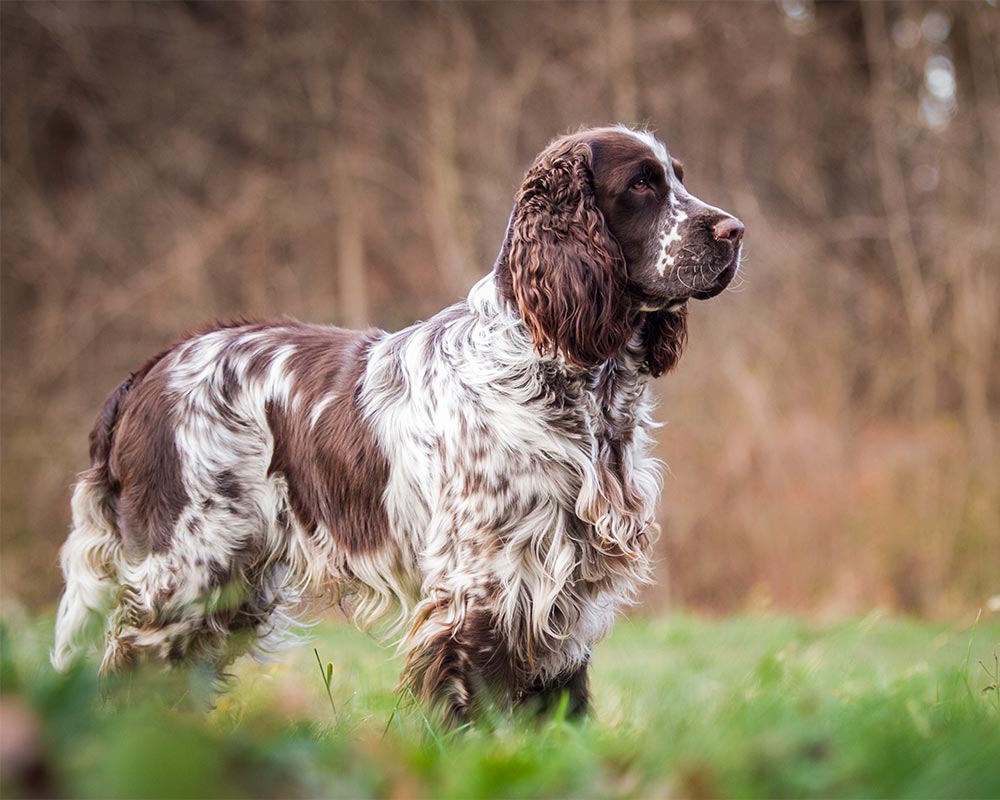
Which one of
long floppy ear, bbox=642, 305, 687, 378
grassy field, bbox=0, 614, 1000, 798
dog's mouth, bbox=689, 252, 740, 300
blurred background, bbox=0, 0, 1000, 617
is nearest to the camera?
grassy field, bbox=0, 614, 1000, 798

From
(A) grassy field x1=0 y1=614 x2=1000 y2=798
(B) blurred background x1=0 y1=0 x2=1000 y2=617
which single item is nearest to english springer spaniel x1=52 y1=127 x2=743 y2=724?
(A) grassy field x1=0 y1=614 x2=1000 y2=798

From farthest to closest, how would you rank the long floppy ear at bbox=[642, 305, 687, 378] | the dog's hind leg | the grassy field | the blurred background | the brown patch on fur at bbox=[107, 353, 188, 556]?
the blurred background → the dog's hind leg → the brown patch on fur at bbox=[107, 353, 188, 556] → the long floppy ear at bbox=[642, 305, 687, 378] → the grassy field

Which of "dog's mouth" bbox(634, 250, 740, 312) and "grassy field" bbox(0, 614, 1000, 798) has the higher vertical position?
"dog's mouth" bbox(634, 250, 740, 312)

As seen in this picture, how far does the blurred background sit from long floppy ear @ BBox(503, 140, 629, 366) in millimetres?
6660

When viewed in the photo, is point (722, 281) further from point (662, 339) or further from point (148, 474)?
point (148, 474)

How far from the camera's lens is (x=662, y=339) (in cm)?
365

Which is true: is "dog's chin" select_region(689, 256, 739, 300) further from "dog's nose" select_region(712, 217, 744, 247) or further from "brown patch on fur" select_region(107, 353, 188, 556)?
"brown patch on fur" select_region(107, 353, 188, 556)

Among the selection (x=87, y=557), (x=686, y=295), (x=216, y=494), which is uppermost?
(x=686, y=295)

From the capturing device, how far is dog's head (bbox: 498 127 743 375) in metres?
3.40

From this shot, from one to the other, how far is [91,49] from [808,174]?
351 inches

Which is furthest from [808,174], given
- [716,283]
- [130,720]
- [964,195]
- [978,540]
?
[130,720]

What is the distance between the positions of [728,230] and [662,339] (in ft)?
1.36

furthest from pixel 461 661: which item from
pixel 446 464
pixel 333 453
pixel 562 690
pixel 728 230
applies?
pixel 728 230

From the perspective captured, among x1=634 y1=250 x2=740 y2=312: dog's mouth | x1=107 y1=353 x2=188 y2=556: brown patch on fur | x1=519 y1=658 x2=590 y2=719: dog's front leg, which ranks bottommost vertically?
x1=519 y1=658 x2=590 y2=719: dog's front leg
